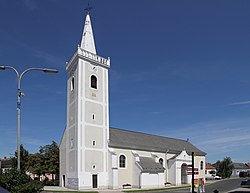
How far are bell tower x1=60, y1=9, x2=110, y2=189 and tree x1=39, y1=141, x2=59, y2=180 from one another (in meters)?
5.52

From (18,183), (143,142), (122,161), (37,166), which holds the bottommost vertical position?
(37,166)

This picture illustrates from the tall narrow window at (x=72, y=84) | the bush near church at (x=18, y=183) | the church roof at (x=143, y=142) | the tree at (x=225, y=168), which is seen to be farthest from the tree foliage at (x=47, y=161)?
the tree at (x=225, y=168)

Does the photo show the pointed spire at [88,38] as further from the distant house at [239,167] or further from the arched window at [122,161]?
the distant house at [239,167]

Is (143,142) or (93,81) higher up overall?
(93,81)

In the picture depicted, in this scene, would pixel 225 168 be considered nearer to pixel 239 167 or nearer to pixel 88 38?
pixel 88 38

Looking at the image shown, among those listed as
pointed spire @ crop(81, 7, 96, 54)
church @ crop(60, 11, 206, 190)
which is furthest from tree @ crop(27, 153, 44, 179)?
pointed spire @ crop(81, 7, 96, 54)

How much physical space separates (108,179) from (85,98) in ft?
38.0

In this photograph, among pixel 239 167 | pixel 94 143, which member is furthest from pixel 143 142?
pixel 239 167

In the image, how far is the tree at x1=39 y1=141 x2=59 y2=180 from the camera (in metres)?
51.7

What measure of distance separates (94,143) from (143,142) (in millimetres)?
12388

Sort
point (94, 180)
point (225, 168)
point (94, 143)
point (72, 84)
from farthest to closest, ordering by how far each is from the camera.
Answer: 1. point (225, 168)
2. point (72, 84)
3. point (94, 143)
4. point (94, 180)

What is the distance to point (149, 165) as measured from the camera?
46688 millimetres

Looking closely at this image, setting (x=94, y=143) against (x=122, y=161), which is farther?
(x=122, y=161)

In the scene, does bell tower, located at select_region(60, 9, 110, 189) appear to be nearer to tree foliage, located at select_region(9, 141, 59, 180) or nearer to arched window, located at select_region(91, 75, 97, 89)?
arched window, located at select_region(91, 75, 97, 89)
